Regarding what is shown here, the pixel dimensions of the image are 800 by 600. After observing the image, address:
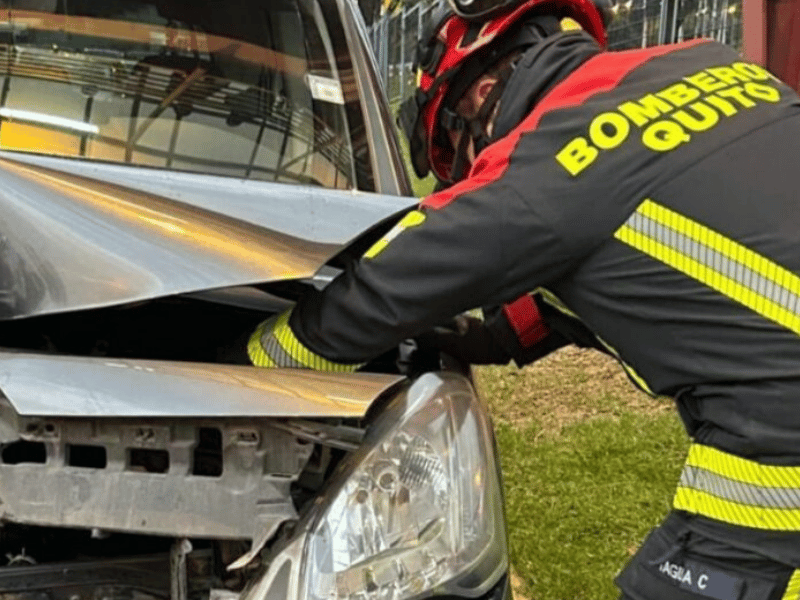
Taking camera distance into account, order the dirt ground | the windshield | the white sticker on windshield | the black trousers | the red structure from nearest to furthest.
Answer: the black trousers < the windshield < the white sticker on windshield < the dirt ground < the red structure

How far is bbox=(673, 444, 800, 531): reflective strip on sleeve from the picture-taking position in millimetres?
1622

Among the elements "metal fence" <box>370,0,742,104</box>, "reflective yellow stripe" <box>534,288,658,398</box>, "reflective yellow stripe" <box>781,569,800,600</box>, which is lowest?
"metal fence" <box>370,0,742,104</box>

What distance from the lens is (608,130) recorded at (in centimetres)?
151

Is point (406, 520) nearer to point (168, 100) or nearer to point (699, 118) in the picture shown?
point (699, 118)

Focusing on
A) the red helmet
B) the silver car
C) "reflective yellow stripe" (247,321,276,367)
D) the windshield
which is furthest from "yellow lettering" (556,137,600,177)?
the windshield

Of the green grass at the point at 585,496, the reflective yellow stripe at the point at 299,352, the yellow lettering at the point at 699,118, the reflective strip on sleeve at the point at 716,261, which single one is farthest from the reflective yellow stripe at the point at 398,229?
the green grass at the point at 585,496

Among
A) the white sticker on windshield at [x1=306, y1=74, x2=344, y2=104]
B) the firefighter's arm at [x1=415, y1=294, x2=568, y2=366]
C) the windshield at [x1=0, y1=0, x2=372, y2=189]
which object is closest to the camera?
the firefighter's arm at [x1=415, y1=294, x2=568, y2=366]

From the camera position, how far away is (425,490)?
61.3 inches

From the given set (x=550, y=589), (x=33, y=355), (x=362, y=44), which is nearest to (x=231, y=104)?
(x=362, y=44)

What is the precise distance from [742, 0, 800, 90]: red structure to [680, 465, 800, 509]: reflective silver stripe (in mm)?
4418

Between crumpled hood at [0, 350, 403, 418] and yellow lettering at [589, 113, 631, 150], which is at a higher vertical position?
yellow lettering at [589, 113, 631, 150]

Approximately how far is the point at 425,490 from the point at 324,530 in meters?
0.16

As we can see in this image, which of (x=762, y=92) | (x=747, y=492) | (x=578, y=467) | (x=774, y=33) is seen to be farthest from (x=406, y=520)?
(x=774, y=33)

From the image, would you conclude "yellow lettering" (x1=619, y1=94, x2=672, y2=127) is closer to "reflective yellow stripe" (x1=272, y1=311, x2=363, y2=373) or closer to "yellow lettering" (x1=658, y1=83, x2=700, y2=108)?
"yellow lettering" (x1=658, y1=83, x2=700, y2=108)
